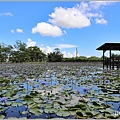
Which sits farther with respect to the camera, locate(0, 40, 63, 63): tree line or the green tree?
the green tree

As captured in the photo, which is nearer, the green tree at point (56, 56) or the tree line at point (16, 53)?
the tree line at point (16, 53)

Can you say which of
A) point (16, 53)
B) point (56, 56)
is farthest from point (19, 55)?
point (56, 56)

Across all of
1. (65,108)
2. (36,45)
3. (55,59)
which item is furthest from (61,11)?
(36,45)

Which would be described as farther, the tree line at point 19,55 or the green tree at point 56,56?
the green tree at point 56,56

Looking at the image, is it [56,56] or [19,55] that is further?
[56,56]

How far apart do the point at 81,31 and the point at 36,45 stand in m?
18.5

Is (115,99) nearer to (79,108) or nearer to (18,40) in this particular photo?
(79,108)

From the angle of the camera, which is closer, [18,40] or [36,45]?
[18,40]

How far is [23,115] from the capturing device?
1.83m

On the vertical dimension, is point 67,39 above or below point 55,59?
above

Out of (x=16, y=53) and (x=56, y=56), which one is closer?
(x=16, y=53)

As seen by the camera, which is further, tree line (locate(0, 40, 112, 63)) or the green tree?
the green tree

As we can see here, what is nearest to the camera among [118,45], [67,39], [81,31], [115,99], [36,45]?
[115,99]

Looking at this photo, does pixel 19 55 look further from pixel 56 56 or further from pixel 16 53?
pixel 56 56
